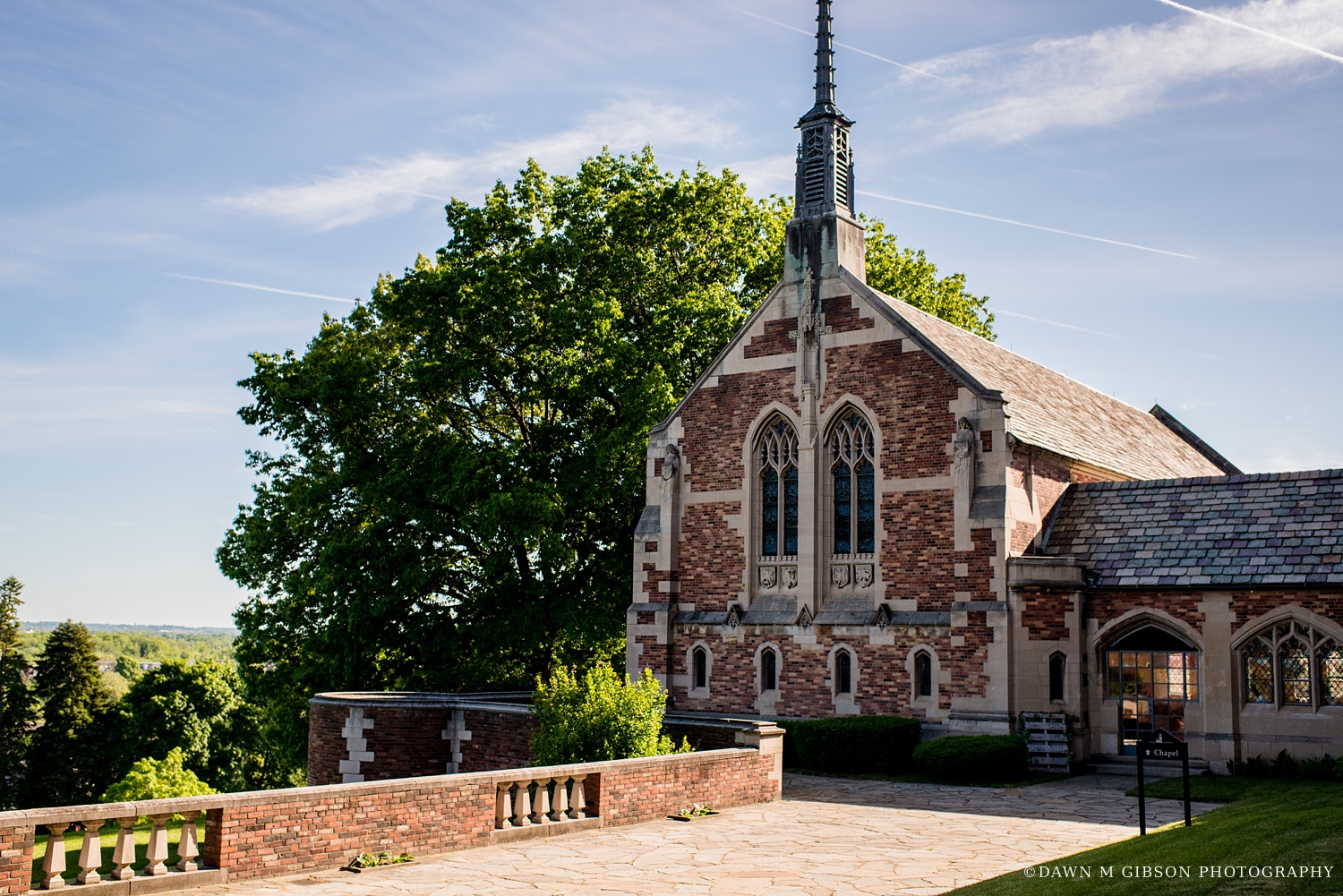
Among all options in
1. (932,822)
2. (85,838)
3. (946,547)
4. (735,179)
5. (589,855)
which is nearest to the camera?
(85,838)

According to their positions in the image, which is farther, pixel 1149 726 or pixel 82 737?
pixel 82 737

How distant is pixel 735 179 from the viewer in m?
36.2

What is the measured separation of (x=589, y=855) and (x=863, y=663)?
13.5 m

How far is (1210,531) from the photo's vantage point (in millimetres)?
24188

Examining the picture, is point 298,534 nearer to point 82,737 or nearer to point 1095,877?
point 1095,877

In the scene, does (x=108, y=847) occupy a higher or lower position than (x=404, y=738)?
lower

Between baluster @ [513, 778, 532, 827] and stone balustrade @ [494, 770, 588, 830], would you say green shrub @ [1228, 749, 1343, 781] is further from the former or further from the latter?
baluster @ [513, 778, 532, 827]

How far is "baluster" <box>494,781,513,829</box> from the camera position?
14430 millimetres

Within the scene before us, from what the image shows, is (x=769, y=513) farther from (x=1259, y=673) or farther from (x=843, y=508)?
(x=1259, y=673)

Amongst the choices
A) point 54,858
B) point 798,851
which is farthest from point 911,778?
point 54,858

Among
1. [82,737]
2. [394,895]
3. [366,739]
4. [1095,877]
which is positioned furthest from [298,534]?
[82,737]

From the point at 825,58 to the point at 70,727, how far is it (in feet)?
172

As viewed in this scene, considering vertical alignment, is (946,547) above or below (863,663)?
above

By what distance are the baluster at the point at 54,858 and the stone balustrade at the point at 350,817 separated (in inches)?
0.5
